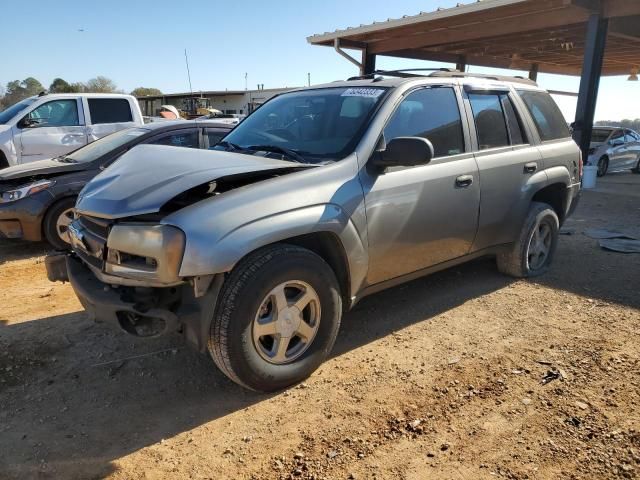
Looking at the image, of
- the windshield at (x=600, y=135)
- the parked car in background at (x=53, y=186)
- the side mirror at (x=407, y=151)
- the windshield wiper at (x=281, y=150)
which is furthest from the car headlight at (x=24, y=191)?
the windshield at (x=600, y=135)

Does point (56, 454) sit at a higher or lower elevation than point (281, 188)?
lower

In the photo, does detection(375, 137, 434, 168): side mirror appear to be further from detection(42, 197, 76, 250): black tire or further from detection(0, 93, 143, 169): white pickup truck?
detection(0, 93, 143, 169): white pickup truck

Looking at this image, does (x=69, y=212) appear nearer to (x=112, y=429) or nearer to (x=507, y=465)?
(x=112, y=429)

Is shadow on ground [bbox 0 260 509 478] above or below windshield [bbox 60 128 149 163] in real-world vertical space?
below

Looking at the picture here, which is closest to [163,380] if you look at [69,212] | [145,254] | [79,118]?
[145,254]

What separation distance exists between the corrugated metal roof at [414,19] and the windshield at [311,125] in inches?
324

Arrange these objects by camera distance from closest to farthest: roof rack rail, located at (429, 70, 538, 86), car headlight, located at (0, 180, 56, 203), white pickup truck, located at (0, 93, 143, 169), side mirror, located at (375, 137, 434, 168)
A: side mirror, located at (375, 137, 434, 168)
roof rack rail, located at (429, 70, 538, 86)
car headlight, located at (0, 180, 56, 203)
white pickup truck, located at (0, 93, 143, 169)

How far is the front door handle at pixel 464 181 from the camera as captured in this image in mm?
3977

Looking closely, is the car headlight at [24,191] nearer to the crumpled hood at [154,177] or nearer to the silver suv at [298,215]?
the silver suv at [298,215]

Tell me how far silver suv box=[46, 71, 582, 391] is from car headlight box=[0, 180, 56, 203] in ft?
9.33

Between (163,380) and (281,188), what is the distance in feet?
4.83

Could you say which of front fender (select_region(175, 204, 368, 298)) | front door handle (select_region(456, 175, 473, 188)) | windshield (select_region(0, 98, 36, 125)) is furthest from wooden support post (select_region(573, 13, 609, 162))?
windshield (select_region(0, 98, 36, 125))

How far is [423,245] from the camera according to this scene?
3.82 m

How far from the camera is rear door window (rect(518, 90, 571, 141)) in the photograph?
4934 millimetres
